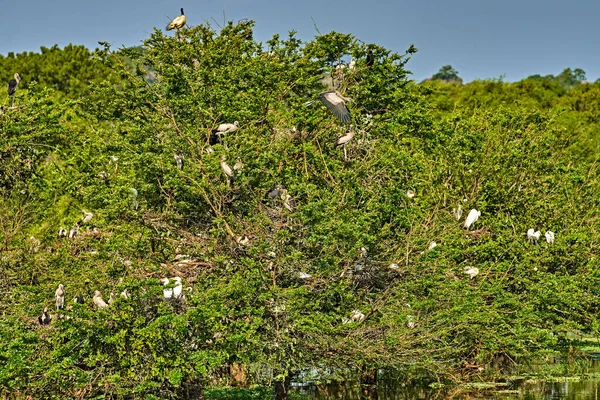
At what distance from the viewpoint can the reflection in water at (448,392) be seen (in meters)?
20.7

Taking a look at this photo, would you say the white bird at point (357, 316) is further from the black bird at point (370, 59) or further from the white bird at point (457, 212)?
the black bird at point (370, 59)

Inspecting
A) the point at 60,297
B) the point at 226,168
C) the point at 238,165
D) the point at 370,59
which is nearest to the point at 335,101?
the point at 238,165

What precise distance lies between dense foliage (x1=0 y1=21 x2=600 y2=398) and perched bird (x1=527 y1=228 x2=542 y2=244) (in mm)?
187

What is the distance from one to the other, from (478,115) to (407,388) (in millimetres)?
7972

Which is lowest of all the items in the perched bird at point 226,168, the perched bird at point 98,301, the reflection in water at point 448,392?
the reflection in water at point 448,392

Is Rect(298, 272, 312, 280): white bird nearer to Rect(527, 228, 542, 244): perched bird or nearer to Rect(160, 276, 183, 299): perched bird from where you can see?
Rect(160, 276, 183, 299): perched bird

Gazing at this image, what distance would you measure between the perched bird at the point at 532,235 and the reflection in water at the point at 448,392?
409cm

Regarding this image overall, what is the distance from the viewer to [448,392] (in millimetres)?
21094

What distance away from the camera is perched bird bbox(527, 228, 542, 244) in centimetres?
1895

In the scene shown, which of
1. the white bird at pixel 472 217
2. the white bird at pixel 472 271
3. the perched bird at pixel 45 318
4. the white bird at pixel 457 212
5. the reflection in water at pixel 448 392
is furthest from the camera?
the reflection in water at pixel 448 392

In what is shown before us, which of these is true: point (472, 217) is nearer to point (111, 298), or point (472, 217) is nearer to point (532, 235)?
A: point (532, 235)

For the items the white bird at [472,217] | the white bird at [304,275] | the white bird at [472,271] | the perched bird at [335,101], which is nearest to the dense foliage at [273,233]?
the white bird at [304,275]

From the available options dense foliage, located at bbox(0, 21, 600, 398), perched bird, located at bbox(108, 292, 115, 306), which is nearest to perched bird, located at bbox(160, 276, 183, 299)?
dense foliage, located at bbox(0, 21, 600, 398)

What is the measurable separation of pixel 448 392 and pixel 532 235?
191 inches
